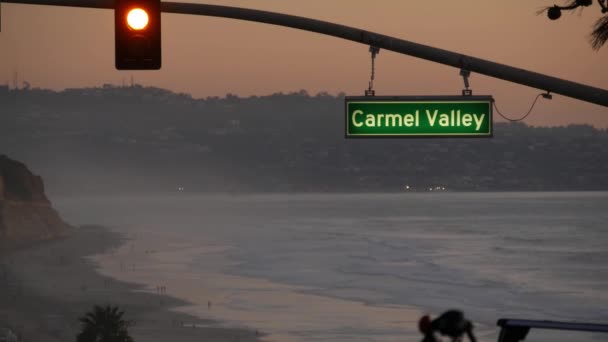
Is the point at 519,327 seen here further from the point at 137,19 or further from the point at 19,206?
the point at 19,206

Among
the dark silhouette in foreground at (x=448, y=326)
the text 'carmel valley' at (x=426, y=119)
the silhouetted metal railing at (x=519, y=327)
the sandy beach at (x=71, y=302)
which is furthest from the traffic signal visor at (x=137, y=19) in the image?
the sandy beach at (x=71, y=302)

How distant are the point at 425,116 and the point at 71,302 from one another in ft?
274

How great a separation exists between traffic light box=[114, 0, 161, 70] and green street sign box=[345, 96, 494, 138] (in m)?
2.45

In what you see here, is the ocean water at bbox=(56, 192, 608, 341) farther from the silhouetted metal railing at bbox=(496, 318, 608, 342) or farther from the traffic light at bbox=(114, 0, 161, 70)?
the silhouetted metal railing at bbox=(496, 318, 608, 342)

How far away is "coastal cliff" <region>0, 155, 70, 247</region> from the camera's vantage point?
15462cm

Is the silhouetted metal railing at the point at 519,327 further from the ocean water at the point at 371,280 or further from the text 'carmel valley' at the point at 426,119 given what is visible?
the ocean water at the point at 371,280

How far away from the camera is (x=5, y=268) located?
122m

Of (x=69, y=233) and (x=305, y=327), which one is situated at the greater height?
(x=69, y=233)

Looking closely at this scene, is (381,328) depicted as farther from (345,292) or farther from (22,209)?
(22,209)

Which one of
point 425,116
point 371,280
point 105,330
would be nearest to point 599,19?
point 425,116

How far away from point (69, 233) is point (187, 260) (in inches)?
1957

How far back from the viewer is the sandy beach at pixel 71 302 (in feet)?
242

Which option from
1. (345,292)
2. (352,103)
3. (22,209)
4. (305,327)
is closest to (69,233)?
(22,209)

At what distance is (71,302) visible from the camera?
92.8 m
